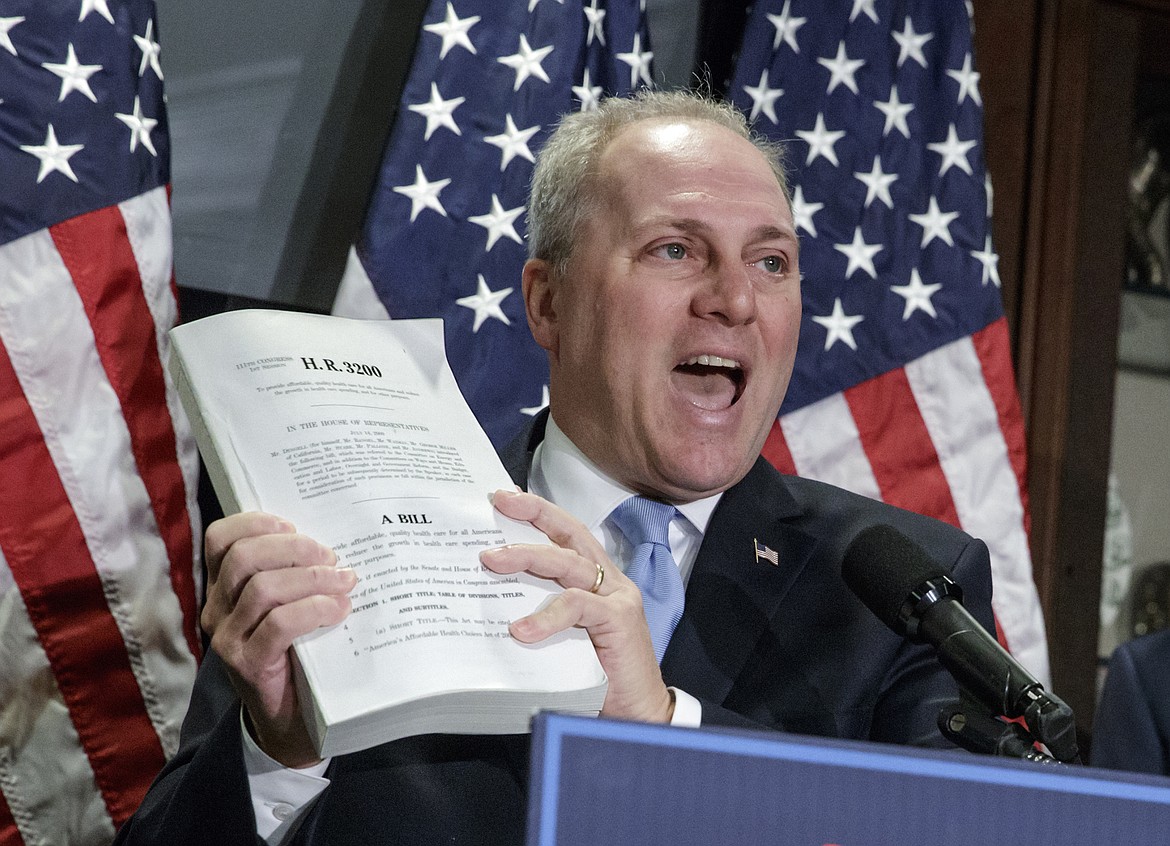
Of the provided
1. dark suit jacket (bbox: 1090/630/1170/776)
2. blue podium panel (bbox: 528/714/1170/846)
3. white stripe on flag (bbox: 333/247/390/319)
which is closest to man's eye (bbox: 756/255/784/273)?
white stripe on flag (bbox: 333/247/390/319)

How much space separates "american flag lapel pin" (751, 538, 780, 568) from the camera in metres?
1.73

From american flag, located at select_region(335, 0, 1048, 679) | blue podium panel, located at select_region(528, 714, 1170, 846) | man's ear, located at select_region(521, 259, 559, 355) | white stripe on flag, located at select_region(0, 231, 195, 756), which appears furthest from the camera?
american flag, located at select_region(335, 0, 1048, 679)

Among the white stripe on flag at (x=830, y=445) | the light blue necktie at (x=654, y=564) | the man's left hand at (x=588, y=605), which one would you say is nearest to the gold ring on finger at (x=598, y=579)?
the man's left hand at (x=588, y=605)

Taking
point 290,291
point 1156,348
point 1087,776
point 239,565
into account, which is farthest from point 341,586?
point 1156,348

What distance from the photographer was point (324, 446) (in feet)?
3.68

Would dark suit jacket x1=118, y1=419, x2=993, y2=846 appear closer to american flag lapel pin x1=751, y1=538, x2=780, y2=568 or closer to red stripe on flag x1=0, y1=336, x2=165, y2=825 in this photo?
american flag lapel pin x1=751, y1=538, x2=780, y2=568

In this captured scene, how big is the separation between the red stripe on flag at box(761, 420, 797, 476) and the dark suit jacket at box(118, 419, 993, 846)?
2.59ft

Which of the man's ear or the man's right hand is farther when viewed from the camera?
the man's ear

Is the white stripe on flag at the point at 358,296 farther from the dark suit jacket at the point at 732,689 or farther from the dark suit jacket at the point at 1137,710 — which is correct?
the dark suit jacket at the point at 1137,710

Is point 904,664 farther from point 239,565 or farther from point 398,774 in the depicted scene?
point 239,565

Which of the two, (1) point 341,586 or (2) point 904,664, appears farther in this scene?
(2) point 904,664

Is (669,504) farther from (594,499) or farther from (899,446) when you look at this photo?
(899,446)

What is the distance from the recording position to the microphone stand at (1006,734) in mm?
964

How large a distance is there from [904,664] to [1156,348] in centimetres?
215
